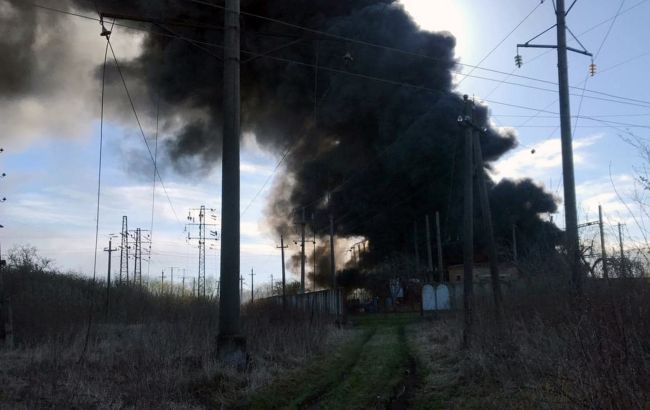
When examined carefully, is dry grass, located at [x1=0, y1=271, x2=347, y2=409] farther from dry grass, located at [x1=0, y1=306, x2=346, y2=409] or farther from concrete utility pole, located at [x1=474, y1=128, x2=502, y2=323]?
Answer: concrete utility pole, located at [x1=474, y1=128, x2=502, y2=323]

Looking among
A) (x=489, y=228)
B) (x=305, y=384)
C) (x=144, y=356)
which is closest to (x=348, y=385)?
(x=305, y=384)

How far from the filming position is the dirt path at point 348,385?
8844 millimetres

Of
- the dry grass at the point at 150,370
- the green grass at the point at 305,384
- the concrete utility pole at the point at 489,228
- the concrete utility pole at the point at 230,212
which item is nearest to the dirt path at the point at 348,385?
the green grass at the point at 305,384

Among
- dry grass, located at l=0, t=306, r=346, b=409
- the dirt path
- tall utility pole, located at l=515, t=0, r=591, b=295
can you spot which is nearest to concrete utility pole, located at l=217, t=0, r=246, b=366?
dry grass, located at l=0, t=306, r=346, b=409

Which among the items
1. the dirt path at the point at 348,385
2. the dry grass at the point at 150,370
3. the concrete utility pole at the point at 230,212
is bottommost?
the dirt path at the point at 348,385

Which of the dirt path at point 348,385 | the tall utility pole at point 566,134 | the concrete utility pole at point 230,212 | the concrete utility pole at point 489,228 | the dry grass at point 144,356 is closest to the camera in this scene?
the dry grass at point 144,356

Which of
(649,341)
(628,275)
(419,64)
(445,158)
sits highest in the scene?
(419,64)

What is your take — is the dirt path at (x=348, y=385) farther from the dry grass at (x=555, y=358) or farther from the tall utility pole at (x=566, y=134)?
the tall utility pole at (x=566, y=134)

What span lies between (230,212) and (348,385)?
389 cm

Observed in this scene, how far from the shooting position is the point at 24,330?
16219 millimetres

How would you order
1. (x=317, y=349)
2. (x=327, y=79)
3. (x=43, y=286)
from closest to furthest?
(x=317, y=349), (x=43, y=286), (x=327, y=79)

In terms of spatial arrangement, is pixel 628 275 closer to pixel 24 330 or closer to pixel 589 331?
pixel 589 331

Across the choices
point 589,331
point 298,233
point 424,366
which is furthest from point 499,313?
point 298,233

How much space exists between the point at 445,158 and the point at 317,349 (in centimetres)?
2955
